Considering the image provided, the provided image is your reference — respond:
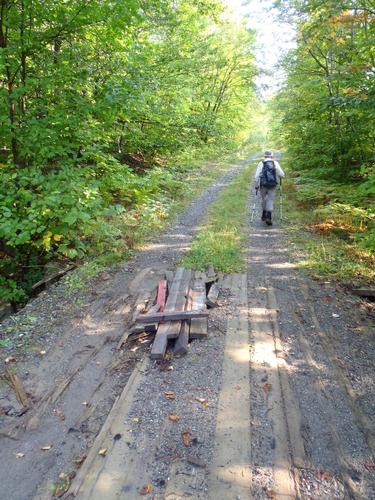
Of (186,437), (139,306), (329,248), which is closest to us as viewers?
(186,437)

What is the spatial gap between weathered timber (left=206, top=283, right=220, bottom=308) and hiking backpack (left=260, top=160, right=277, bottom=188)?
15.3 feet

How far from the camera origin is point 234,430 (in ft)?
10.2

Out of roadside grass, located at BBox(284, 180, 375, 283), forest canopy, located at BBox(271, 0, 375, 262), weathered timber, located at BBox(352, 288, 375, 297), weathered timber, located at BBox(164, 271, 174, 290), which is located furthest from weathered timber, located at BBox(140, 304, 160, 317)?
forest canopy, located at BBox(271, 0, 375, 262)

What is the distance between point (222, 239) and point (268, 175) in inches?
105

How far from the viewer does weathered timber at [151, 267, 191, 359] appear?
4086 mm

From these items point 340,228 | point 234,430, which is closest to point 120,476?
point 234,430

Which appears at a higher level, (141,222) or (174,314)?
(141,222)

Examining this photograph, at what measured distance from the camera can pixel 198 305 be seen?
4.97 m

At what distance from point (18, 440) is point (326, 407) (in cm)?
312

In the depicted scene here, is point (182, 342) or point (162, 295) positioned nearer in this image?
point (182, 342)

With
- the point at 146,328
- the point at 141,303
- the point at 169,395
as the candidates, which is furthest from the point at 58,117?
the point at 169,395

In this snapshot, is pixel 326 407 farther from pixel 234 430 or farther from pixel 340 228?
pixel 340 228

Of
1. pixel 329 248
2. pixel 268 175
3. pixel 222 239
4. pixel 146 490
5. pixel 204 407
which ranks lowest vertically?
pixel 146 490

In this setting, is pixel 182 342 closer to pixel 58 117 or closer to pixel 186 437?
pixel 186 437
